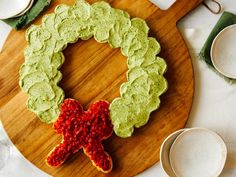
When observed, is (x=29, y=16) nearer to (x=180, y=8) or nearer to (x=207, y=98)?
(x=180, y=8)

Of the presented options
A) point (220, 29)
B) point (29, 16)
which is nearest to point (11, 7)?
point (29, 16)

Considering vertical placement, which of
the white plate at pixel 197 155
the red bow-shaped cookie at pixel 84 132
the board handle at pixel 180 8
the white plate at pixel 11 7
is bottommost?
the white plate at pixel 197 155

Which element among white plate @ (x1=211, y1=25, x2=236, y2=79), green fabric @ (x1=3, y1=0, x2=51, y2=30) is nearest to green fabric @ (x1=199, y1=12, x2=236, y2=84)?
white plate @ (x1=211, y1=25, x2=236, y2=79)

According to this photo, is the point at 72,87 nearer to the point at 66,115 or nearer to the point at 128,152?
the point at 66,115

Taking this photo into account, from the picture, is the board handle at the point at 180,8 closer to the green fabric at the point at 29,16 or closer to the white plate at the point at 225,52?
the white plate at the point at 225,52

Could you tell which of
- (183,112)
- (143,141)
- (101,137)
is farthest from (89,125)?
(183,112)

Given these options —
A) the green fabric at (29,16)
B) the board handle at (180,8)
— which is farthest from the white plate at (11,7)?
the board handle at (180,8)
